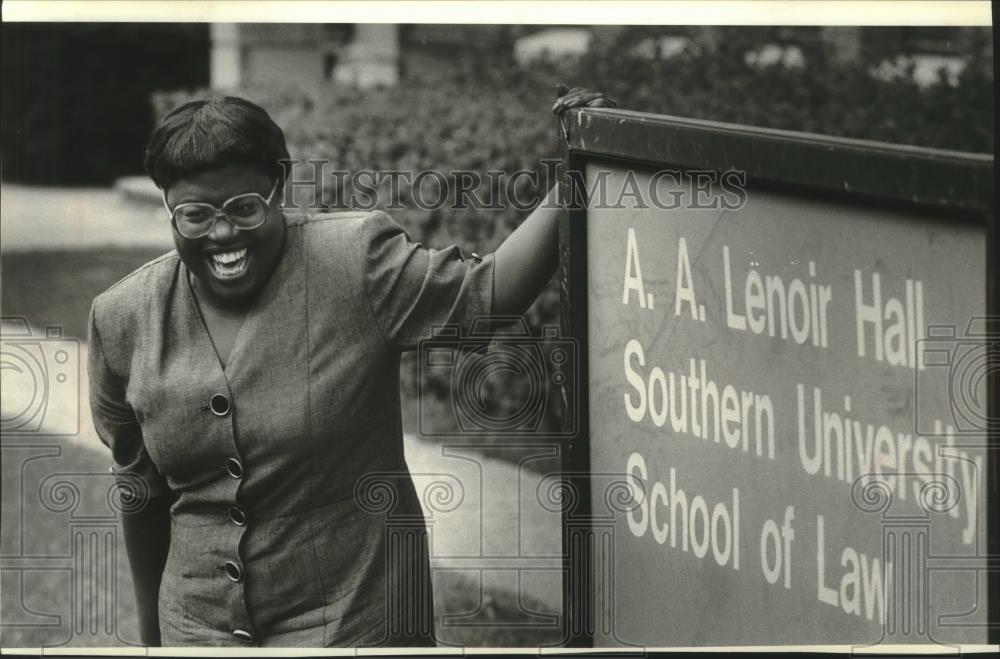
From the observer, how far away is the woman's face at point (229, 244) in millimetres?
3141

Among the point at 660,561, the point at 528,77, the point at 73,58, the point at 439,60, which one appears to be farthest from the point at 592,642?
the point at 528,77

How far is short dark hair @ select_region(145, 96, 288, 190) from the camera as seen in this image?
122 inches

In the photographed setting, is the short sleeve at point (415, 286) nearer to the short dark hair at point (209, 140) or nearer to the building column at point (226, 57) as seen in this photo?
the short dark hair at point (209, 140)

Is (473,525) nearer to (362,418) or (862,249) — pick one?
(362,418)

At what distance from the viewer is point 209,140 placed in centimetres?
311

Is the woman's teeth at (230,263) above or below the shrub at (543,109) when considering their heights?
below

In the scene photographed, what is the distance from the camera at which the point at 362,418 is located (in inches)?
125

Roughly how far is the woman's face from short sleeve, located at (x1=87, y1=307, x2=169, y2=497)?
281 millimetres

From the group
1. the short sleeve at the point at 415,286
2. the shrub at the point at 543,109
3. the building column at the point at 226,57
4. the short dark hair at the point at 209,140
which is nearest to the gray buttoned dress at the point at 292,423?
the short sleeve at the point at 415,286

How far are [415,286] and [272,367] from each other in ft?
1.15

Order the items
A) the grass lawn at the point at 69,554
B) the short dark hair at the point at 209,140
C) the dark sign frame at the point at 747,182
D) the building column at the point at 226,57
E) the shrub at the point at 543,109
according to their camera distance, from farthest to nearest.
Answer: the shrub at the point at 543,109 → the building column at the point at 226,57 → the grass lawn at the point at 69,554 → the short dark hair at the point at 209,140 → the dark sign frame at the point at 747,182

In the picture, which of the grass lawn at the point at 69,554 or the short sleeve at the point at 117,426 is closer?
the short sleeve at the point at 117,426

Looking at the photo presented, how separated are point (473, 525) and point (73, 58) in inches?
63.4

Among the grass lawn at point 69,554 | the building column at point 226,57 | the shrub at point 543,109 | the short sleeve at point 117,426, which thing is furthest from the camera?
the shrub at point 543,109
